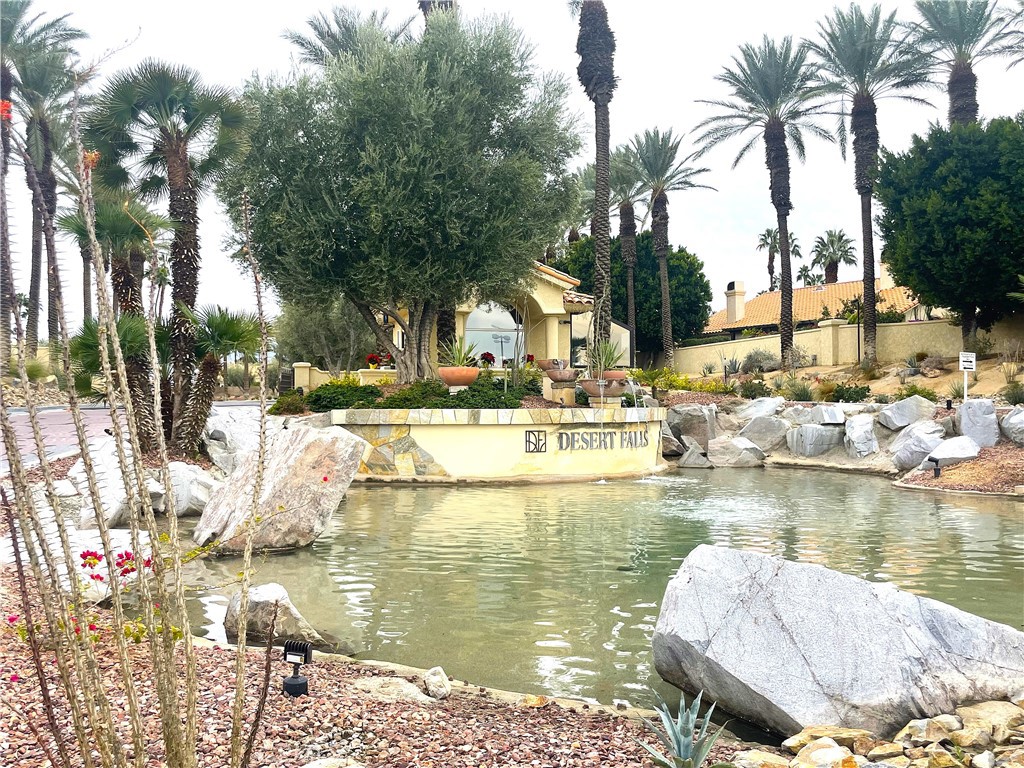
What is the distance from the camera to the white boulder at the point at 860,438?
867 inches

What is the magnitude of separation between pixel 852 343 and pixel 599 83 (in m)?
19.0

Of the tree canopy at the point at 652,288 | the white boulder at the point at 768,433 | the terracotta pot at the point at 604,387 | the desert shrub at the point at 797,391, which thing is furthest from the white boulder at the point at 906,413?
the tree canopy at the point at 652,288

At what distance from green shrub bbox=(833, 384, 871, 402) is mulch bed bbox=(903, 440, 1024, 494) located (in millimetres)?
8775

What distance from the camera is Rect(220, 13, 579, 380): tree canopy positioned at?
1877 centimetres

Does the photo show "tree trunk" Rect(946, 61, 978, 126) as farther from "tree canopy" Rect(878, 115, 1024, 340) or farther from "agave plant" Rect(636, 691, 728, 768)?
"agave plant" Rect(636, 691, 728, 768)

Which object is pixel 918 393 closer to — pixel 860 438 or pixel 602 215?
pixel 860 438

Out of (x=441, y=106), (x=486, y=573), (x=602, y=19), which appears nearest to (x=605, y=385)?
(x=441, y=106)

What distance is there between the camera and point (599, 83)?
26.8 m

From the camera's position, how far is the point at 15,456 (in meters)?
2.74

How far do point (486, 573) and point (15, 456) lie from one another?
608cm

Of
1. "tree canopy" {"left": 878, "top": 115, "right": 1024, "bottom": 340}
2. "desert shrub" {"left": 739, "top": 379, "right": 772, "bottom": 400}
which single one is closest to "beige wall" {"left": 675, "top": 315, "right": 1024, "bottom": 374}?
"tree canopy" {"left": 878, "top": 115, "right": 1024, "bottom": 340}

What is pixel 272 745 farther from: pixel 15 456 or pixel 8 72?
pixel 8 72

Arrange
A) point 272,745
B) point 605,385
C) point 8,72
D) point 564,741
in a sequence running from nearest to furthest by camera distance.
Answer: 1. point 272,745
2. point 564,741
3. point 605,385
4. point 8,72

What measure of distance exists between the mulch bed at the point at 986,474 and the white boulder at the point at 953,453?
143 mm
